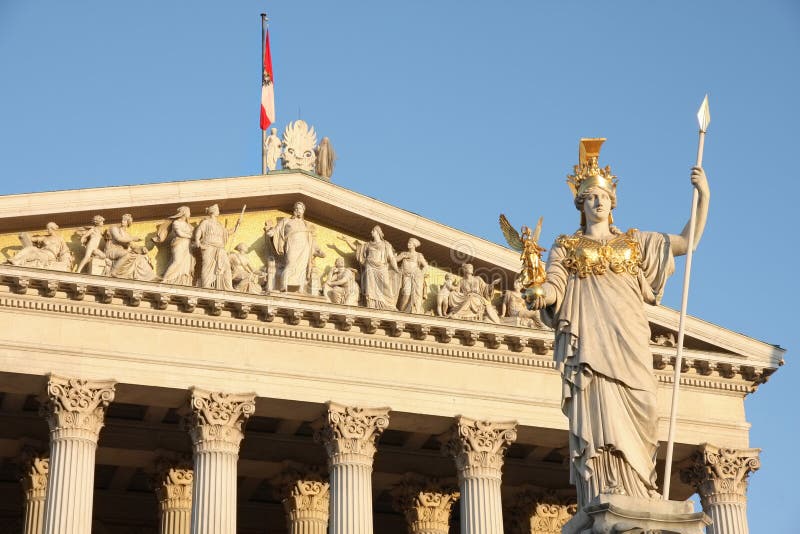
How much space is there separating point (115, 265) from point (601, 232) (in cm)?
2420

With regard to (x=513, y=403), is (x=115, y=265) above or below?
above

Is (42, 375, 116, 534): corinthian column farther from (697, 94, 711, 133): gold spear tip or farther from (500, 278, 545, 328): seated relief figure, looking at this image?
(697, 94, 711, 133): gold spear tip

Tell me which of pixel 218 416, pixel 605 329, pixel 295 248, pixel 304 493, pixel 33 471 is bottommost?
pixel 605 329

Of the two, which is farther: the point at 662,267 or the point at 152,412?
the point at 152,412

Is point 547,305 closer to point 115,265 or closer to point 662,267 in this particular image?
point 662,267

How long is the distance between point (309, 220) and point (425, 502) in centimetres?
764

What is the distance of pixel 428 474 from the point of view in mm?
40562

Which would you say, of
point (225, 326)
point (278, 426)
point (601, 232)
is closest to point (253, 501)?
point (278, 426)

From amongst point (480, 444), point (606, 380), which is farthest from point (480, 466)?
point (606, 380)

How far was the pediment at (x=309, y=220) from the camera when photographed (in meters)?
36.1

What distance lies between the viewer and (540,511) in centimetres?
4178

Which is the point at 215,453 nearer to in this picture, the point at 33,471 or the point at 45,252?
the point at 33,471

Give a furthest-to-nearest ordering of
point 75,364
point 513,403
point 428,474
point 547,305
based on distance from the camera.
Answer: point 428,474, point 513,403, point 75,364, point 547,305

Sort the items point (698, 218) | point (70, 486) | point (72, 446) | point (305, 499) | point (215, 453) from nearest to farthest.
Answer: point (698, 218) < point (70, 486) < point (72, 446) < point (215, 453) < point (305, 499)
